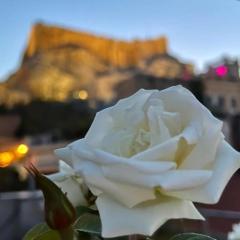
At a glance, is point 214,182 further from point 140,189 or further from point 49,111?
point 49,111

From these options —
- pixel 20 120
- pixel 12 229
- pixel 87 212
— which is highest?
pixel 87 212

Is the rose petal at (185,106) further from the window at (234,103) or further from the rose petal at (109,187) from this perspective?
the window at (234,103)

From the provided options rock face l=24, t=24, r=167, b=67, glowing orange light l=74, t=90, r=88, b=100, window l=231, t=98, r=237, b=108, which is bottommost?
glowing orange light l=74, t=90, r=88, b=100

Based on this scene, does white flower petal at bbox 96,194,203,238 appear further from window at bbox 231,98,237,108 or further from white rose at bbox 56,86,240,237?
window at bbox 231,98,237,108

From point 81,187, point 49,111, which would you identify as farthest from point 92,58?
point 81,187

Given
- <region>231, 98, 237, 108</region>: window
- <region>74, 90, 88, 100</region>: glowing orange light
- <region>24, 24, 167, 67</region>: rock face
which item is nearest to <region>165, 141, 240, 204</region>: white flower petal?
<region>231, 98, 237, 108</region>: window

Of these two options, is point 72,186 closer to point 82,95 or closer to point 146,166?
point 146,166
